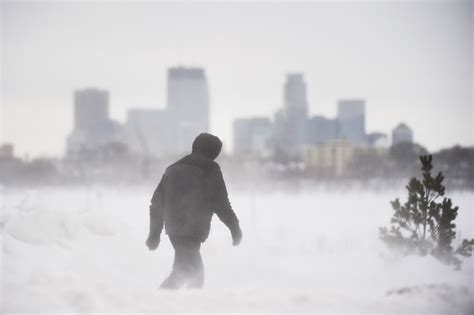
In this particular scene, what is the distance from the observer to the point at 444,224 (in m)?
8.91

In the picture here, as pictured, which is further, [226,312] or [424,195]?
[424,195]

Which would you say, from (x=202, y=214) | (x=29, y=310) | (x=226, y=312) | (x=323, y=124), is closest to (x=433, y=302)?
(x=226, y=312)

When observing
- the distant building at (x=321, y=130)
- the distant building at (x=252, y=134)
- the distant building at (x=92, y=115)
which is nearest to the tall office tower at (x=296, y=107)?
the distant building at (x=321, y=130)

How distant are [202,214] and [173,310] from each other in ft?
4.35

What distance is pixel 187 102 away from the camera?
12388 centimetres

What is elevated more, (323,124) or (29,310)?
(323,124)

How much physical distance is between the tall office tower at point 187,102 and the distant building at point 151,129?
2.65 meters

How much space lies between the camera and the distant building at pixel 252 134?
96375 millimetres

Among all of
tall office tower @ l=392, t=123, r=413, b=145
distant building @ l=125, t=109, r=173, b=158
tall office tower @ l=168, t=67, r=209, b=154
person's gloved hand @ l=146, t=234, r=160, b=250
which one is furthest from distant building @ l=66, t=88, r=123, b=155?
person's gloved hand @ l=146, t=234, r=160, b=250

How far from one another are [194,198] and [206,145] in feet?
2.35

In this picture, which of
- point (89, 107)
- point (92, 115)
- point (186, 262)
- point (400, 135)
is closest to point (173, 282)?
point (186, 262)

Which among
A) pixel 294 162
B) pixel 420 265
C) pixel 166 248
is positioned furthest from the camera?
pixel 294 162

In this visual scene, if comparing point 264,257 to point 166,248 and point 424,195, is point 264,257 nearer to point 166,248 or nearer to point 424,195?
point 166,248

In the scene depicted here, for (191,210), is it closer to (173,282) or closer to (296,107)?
(173,282)
